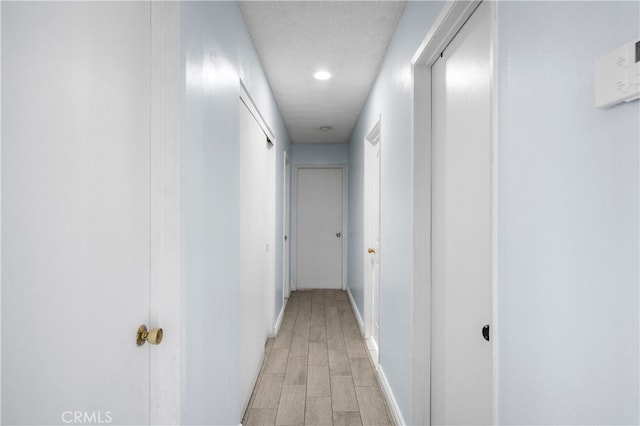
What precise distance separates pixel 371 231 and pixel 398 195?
150 cm

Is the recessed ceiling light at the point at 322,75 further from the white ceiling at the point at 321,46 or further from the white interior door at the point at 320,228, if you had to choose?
the white interior door at the point at 320,228

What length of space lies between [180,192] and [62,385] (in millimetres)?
603

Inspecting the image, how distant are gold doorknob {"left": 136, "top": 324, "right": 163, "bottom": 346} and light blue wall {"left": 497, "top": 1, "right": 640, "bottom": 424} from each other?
3.26 feet

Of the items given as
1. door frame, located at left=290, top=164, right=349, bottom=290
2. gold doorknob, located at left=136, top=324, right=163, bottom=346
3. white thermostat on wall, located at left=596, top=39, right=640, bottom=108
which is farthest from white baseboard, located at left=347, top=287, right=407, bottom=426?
door frame, located at left=290, top=164, right=349, bottom=290

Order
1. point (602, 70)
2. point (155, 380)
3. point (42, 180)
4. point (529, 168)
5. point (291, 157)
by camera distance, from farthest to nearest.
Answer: point (291, 157)
point (155, 380)
point (529, 168)
point (42, 180)
point (602, 70)

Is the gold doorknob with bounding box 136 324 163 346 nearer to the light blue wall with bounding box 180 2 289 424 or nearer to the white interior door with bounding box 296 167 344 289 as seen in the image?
the light blue wall with bounding box 180 2 289 424

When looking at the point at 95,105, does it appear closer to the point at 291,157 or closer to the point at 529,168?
the point at 529,168

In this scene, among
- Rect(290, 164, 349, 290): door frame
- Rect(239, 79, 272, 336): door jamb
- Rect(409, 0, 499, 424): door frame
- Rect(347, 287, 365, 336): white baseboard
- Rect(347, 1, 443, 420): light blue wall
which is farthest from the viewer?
Rect(290, 164, 349, 290): door frame

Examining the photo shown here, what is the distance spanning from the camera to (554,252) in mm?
738

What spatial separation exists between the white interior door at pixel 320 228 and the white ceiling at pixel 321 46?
6.31 ft

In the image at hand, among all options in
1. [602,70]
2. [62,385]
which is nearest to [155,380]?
[62,385]

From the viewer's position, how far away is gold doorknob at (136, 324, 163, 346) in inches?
40.2

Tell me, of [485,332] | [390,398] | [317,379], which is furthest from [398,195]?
[317,379]

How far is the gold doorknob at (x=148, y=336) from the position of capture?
1021 mm
